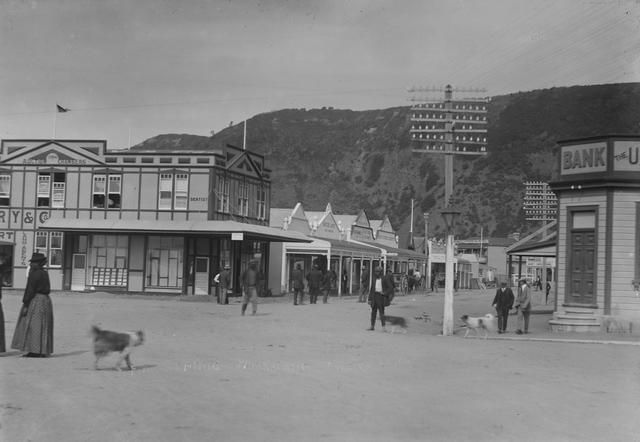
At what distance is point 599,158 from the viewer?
22.6 metres

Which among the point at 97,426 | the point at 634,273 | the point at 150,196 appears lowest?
the point at 97,426

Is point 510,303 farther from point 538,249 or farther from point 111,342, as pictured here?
point 111,342

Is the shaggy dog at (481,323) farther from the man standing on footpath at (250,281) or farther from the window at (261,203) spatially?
the window at (261,203)

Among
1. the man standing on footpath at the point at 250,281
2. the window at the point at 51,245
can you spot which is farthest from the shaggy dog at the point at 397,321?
the window at the point at 51,245

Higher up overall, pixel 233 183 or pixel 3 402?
pixel 233 183

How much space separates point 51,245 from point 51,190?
261 centimetres

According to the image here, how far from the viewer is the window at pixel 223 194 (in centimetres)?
3866

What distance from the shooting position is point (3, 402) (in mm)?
9141

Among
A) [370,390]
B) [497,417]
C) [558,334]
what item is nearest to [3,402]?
[370,390]

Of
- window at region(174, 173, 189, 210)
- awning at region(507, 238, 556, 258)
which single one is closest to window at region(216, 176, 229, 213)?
window at region(174, 173, 189, 210)

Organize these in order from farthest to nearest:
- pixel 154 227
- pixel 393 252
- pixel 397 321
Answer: pixel 393 252 < pixel 154 227 < pixel 397 321

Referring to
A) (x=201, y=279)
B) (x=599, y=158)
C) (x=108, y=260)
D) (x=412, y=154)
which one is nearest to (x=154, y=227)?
(x=201, y=279)

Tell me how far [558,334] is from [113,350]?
1385 cm

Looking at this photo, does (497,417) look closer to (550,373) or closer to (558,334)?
(550,373)
